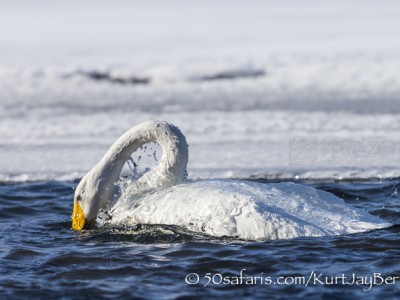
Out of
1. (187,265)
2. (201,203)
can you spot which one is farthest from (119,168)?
(187,265)

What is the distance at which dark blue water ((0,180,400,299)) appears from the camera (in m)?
5.73

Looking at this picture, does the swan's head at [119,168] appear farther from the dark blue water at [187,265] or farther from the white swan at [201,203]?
the dark blue water at [187,265]

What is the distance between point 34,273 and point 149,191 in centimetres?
167

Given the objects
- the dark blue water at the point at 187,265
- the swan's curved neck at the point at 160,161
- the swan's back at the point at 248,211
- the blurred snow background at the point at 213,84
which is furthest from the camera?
the blurred snow background at the point at 213,84

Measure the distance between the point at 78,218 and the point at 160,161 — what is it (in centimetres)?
91

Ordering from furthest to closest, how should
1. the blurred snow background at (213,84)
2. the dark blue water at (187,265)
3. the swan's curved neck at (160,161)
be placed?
the blurred snow background at (213,84) → the swan's curved neck at (160,161) → the dark blue water at (187,265)

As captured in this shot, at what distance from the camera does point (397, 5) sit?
24828mm

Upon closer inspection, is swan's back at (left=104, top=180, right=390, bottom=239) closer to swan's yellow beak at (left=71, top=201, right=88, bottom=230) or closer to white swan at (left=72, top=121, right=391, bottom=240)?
white swan at (left=72, top=121, right=391, bottom=240)

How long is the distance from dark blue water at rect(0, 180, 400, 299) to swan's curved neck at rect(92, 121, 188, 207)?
0.54 m

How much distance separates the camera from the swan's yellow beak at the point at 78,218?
782 cm

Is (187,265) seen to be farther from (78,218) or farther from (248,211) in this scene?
(78,218)

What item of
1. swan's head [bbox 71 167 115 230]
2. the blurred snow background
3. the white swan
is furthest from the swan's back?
the blurred snow background

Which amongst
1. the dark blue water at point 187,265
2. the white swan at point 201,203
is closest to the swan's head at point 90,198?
the white swan at point 201,203

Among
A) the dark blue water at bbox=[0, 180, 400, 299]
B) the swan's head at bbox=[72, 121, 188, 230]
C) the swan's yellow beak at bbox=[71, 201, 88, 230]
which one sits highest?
the swan's head at bbox=[72, 121, 188, 230]
